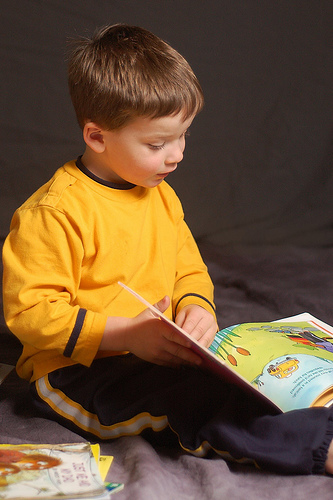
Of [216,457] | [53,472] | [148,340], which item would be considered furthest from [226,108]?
[53,472]

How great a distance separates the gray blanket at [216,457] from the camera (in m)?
1.13

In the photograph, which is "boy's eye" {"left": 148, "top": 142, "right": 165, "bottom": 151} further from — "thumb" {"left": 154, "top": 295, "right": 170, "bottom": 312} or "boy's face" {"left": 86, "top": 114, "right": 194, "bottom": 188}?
"thumb" {"left": 154, "top": 295, "right": 170, "bottom": 312}

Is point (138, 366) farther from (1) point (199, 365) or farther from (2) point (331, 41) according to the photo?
(2) point (331, 41)

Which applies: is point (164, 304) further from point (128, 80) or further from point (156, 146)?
point (128, 80)

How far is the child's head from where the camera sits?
4.10ft

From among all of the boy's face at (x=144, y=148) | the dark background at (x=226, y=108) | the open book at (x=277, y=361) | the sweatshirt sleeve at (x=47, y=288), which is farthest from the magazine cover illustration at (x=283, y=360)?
the dark background at (x=226, y=108)

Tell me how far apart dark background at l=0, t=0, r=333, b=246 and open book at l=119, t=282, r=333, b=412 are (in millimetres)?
904

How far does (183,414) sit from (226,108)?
1.42 meters

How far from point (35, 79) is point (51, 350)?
1203mm

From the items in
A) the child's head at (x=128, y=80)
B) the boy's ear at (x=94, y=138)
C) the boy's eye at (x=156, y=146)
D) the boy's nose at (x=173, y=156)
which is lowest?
the boy's ear at (x=94, y=138)

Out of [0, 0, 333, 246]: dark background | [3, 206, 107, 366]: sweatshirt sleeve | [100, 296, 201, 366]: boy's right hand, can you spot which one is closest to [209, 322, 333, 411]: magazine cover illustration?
[100, 296, 201, 366]: boy's right hand

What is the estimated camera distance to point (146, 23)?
7.41 ft

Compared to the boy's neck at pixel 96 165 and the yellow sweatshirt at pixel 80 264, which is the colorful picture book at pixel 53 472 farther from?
the boy's neck at pixel 96 165

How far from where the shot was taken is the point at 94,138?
1327mm
